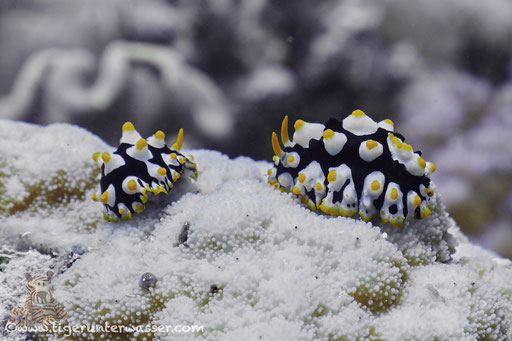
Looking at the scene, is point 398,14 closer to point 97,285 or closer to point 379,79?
point 379,79

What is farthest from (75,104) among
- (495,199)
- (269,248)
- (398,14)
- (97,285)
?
(495,199)

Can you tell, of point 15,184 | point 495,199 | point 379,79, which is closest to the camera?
point 15,184

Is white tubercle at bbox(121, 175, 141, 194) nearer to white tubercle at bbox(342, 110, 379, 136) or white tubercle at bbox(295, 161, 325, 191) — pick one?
white tubercle at bbox(295, 161, 325, 191)

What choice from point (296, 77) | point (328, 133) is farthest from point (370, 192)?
point (296, 77)

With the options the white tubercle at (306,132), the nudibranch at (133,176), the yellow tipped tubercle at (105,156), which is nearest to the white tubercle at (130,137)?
the nudibranch at (133,176)

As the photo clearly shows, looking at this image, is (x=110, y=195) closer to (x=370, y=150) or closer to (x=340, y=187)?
(x=340, y=187)

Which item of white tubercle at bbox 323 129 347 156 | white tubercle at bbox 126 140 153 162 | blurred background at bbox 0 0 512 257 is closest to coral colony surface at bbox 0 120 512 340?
white tubercle at bbox 126 140 153 162

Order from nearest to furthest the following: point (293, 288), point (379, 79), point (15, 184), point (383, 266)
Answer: point (293, 288) → point (383, 266) → point (15, 184) → point (379, 79)
